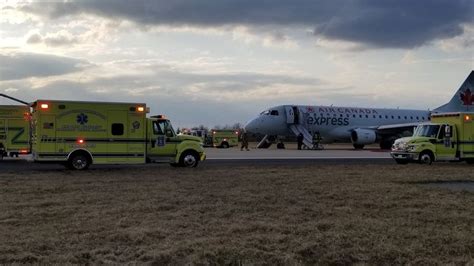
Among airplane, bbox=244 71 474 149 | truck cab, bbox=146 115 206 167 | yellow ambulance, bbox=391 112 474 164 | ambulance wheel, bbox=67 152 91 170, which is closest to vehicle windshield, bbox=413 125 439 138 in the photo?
yellow ambulance, bbox=391 112 474 164

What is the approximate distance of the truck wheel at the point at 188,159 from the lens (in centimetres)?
2277

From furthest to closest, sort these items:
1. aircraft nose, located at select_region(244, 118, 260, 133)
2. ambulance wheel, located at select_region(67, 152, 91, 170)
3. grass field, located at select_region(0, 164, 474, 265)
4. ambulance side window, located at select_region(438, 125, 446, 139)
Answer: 1. aircraft nose, located at select_region(244, 118, 260, 133)
2. ambulance side window, located at select_region(438, 125, 446, 139)
3. ambulance wheel, located at select_region(67, 152, 91, 170)
4. grass field, located at select_region(0, 164, 474, 265)

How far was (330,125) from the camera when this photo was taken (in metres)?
47.7

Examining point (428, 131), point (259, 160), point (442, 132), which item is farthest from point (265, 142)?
point (442, 132)

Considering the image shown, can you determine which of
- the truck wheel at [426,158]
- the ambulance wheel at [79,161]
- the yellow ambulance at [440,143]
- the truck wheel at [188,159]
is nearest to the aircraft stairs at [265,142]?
the yellow ambulance at [440,143]

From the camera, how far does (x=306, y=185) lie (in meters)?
15.2

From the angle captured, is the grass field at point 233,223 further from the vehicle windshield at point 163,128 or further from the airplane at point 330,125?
the airplane at point 330,125

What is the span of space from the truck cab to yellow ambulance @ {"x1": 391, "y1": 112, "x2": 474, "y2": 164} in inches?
384

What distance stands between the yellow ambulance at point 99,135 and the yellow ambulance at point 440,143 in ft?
34.7

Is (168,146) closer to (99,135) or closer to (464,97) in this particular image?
(99,135)

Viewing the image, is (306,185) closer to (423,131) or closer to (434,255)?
(434,255)

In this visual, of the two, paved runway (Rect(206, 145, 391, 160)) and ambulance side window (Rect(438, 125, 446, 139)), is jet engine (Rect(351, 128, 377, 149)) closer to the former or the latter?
paved runway (Rect(206, 145, 391, 160))

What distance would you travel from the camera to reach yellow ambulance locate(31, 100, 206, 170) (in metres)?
21.0

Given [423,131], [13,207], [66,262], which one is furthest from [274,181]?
[423,131]
